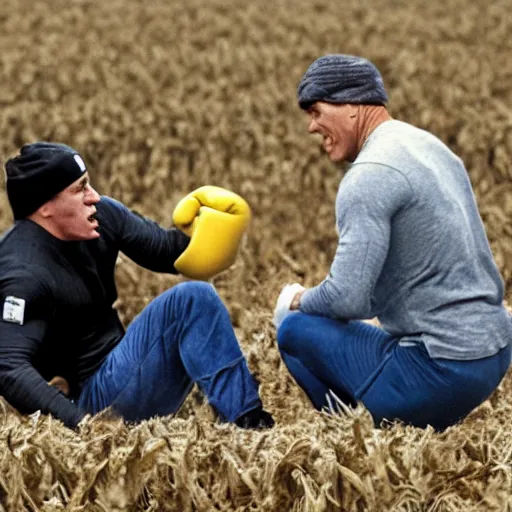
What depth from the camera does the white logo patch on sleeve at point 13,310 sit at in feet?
14.0

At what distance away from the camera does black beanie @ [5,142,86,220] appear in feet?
14.6

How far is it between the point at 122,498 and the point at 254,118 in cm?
629

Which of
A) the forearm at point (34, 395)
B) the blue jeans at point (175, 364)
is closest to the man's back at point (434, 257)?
the blue jeans at point (175, 364)

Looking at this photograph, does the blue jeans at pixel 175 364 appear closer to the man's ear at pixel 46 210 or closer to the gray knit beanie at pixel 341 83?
the man's ear at pixel 46 210

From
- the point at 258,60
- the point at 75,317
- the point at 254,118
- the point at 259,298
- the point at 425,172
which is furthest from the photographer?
the point at 258,60

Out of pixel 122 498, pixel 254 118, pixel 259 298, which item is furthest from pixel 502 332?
pixel 254 118

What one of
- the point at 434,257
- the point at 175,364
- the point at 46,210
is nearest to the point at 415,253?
the point at 434,257

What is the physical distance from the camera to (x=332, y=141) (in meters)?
4.29

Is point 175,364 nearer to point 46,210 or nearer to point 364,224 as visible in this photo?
point 46,210

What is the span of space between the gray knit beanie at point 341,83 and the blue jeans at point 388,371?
73 cm

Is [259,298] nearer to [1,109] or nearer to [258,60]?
[1,109]

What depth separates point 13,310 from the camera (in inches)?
168

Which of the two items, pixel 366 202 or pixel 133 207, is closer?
pixel 366 202

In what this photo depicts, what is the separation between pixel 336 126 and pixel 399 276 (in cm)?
52
